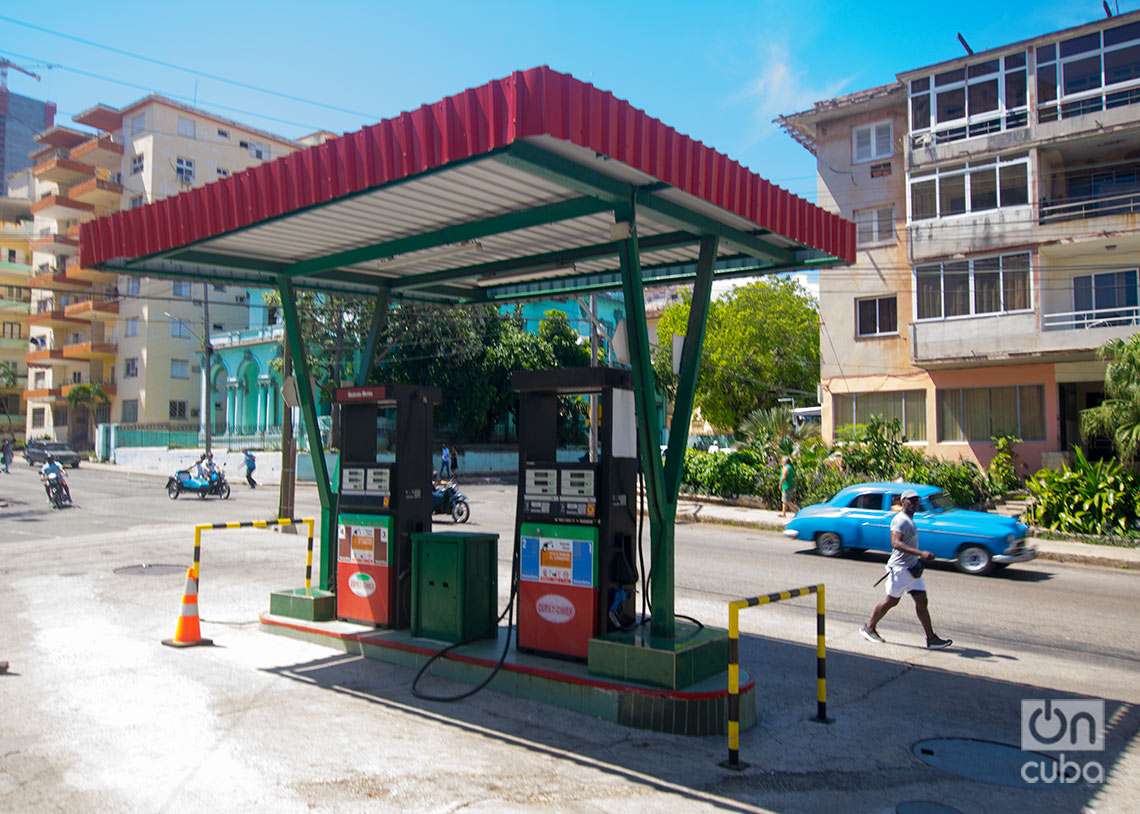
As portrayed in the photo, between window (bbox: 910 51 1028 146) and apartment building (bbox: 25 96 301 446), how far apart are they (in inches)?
1657

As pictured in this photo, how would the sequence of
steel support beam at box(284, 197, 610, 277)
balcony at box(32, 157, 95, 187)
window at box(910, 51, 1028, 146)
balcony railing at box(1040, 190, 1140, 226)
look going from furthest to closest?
balcony at box(32, 157, 95, 187) < window at box(910, 51, 1028, 146) < balcony railing at box(1040, 190, 1140, 226) < steel support beam at box(284, 197, 610, 277)

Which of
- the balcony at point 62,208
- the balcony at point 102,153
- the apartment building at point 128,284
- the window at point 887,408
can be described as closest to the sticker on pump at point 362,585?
the window at point 887,408

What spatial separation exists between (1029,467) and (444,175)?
79.0 ft

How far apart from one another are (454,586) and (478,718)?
145cm

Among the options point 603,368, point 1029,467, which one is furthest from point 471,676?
point 1029,467

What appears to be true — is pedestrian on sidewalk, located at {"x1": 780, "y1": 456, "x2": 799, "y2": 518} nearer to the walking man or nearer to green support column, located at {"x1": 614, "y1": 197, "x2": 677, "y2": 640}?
the walking man

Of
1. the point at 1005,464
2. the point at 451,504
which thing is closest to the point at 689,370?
the point at 451,504

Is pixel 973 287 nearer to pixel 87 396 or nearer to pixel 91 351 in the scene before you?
pixel 87 396

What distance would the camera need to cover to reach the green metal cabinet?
25.4ft

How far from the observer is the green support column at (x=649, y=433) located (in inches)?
271

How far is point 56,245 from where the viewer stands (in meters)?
62.2

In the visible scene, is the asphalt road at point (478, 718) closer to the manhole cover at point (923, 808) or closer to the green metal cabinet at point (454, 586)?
the manhole cover at point (923, 808)

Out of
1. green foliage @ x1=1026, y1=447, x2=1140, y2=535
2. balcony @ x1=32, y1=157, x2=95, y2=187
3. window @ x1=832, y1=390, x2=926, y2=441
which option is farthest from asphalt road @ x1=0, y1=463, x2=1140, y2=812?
balcony @ x1=32, y1=157, x2=95, y2=187

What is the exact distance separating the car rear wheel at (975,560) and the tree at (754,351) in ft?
88.2
